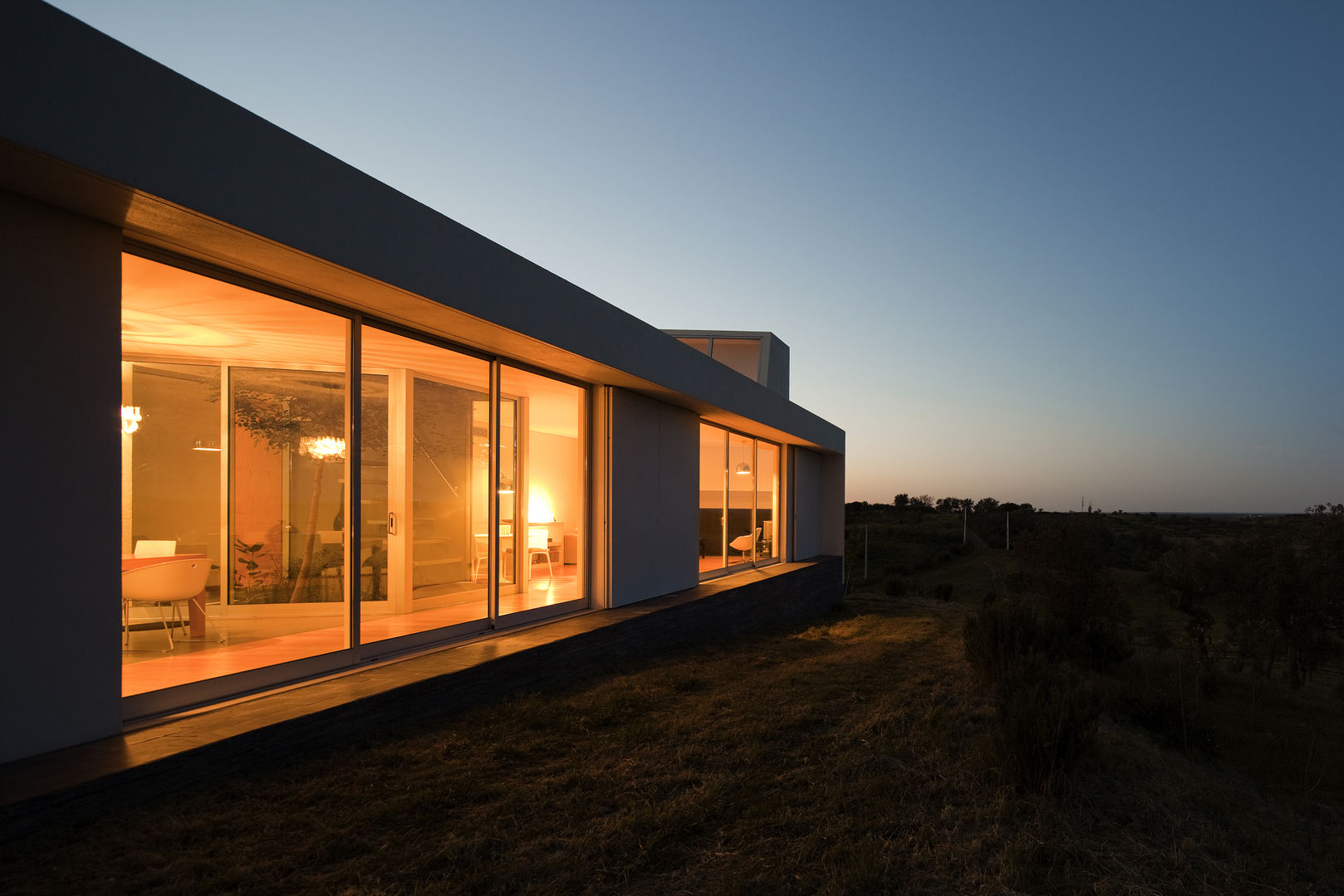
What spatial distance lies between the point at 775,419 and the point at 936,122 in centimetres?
Answer: 505

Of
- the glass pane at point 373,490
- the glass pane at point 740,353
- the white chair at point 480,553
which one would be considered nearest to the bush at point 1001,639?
the white chair at point 480,553

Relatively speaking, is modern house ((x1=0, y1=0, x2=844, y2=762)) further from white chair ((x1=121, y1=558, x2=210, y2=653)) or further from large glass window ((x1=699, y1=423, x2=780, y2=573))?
large glass window ((x1=699, y1=423, x2=780, y2=573))

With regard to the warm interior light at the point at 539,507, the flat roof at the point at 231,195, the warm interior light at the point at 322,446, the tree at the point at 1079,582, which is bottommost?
the tree at the point at 1079,582

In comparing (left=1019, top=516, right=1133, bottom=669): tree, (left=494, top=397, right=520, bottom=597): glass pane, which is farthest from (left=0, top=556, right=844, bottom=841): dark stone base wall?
(left=1019, top=516, right=1133, bottom=669): tree

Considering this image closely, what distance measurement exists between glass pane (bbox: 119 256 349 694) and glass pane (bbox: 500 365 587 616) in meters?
1.91

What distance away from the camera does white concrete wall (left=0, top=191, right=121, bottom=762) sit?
2867 millimetres

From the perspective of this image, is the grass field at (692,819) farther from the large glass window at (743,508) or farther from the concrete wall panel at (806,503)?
the concrete wall panel at (806,503)

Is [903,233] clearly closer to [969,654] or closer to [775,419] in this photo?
[775,419]

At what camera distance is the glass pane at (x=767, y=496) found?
13297 mm

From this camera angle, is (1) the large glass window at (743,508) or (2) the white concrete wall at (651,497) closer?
(2) the white concrete wall at (651,497)

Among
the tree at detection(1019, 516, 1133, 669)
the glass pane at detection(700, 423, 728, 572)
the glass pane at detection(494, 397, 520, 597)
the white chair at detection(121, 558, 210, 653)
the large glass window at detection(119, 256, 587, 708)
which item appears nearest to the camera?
the white chair at detection(121, 558, 210, 653)

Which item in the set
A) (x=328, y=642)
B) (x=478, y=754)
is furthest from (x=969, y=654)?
(x=328, y=642)

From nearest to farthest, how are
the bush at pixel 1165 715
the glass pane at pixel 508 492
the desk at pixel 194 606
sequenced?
the desk at pixel 194 606
the bush at pixel 1165 715
the glass pane at pixel 508 492

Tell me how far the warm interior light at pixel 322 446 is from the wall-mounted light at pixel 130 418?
898mm
